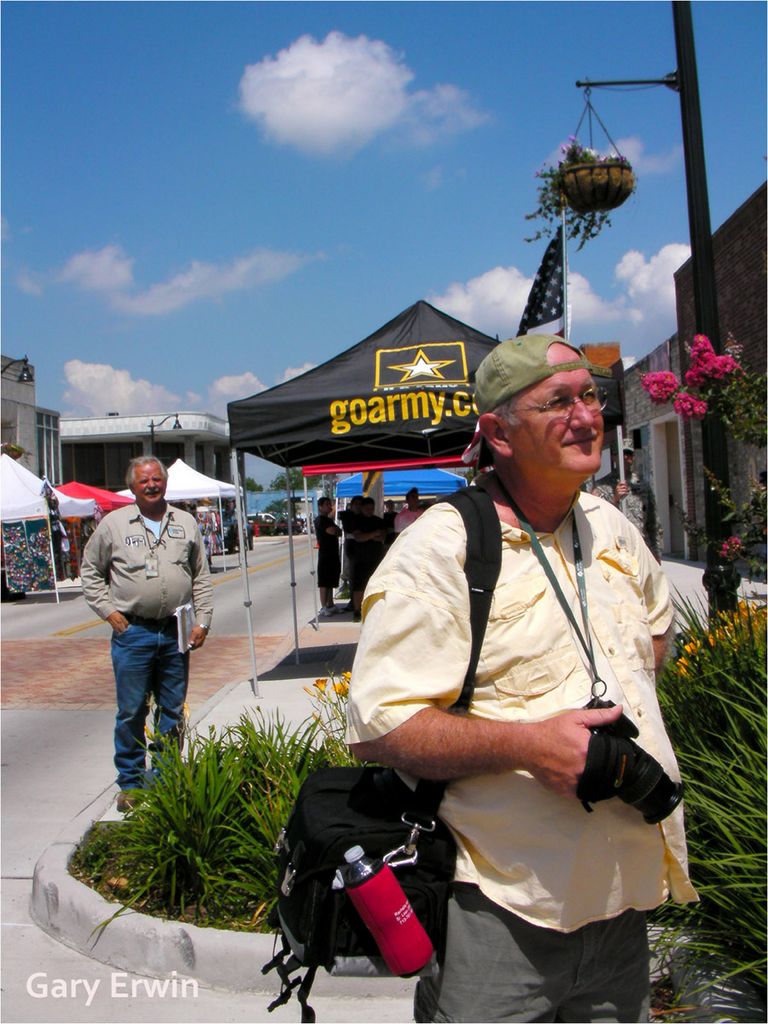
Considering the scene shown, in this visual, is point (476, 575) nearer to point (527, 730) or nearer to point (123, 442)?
point (527, 730)

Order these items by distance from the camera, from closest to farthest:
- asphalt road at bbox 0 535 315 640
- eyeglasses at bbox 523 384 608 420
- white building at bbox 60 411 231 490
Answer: eyeglasses at bbox 523 384 608 420
asphalt road at bbox 0 535 315 640
white building at bbox 60 411 231 490

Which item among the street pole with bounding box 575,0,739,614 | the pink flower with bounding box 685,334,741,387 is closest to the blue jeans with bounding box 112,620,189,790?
the street pole with bounding box 575,0,739,614

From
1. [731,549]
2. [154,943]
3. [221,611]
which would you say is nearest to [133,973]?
[154,943]

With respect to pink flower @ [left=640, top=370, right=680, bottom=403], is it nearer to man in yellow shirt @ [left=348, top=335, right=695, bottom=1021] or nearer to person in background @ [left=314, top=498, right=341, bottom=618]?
Result: man in yellow shirt @ [left=348, top=335, right=695, bottom=1021]

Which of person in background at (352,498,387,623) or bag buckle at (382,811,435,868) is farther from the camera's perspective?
person in background at (352,498,387,623)

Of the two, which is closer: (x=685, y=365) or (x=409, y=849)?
(x=409, y=849)

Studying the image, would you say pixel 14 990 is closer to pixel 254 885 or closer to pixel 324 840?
pixel 254 885

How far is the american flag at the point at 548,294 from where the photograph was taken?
828cm

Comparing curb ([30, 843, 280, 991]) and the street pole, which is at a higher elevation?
the street pole

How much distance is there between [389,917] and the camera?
184 cm

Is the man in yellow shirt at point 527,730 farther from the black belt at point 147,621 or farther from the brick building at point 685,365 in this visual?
the brick building at point 685,365

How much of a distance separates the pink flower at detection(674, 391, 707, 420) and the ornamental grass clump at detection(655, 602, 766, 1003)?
6.13 feet

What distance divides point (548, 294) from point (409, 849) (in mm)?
7073

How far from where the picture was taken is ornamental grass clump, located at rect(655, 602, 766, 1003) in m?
3.18
